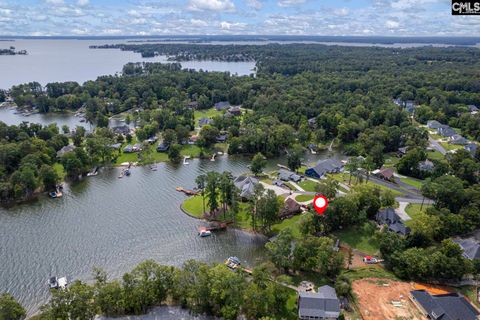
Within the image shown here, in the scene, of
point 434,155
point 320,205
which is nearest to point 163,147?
point 320,205

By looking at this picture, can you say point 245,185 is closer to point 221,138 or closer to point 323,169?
point 323,169

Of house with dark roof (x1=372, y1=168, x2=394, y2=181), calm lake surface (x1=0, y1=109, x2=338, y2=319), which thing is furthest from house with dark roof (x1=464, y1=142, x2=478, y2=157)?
calm lake surface (x1=0, y1=109, x2=338, y2=319)

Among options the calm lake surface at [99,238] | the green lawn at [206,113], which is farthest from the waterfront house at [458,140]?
the green lawn at [206,113]

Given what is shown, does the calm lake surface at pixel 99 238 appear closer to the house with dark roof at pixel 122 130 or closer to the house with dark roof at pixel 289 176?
the house with dark roof at pixel 289 176

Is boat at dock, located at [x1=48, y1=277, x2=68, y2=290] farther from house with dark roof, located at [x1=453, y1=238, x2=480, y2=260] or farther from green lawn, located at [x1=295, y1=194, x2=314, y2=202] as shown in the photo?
house with dark roof, located at [x1=453, y1=238, x2=480, y2=260]

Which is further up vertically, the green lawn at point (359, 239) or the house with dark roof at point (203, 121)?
the house with dark roof at point (203, 121)

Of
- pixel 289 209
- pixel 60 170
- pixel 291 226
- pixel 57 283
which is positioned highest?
pixel 60 170
